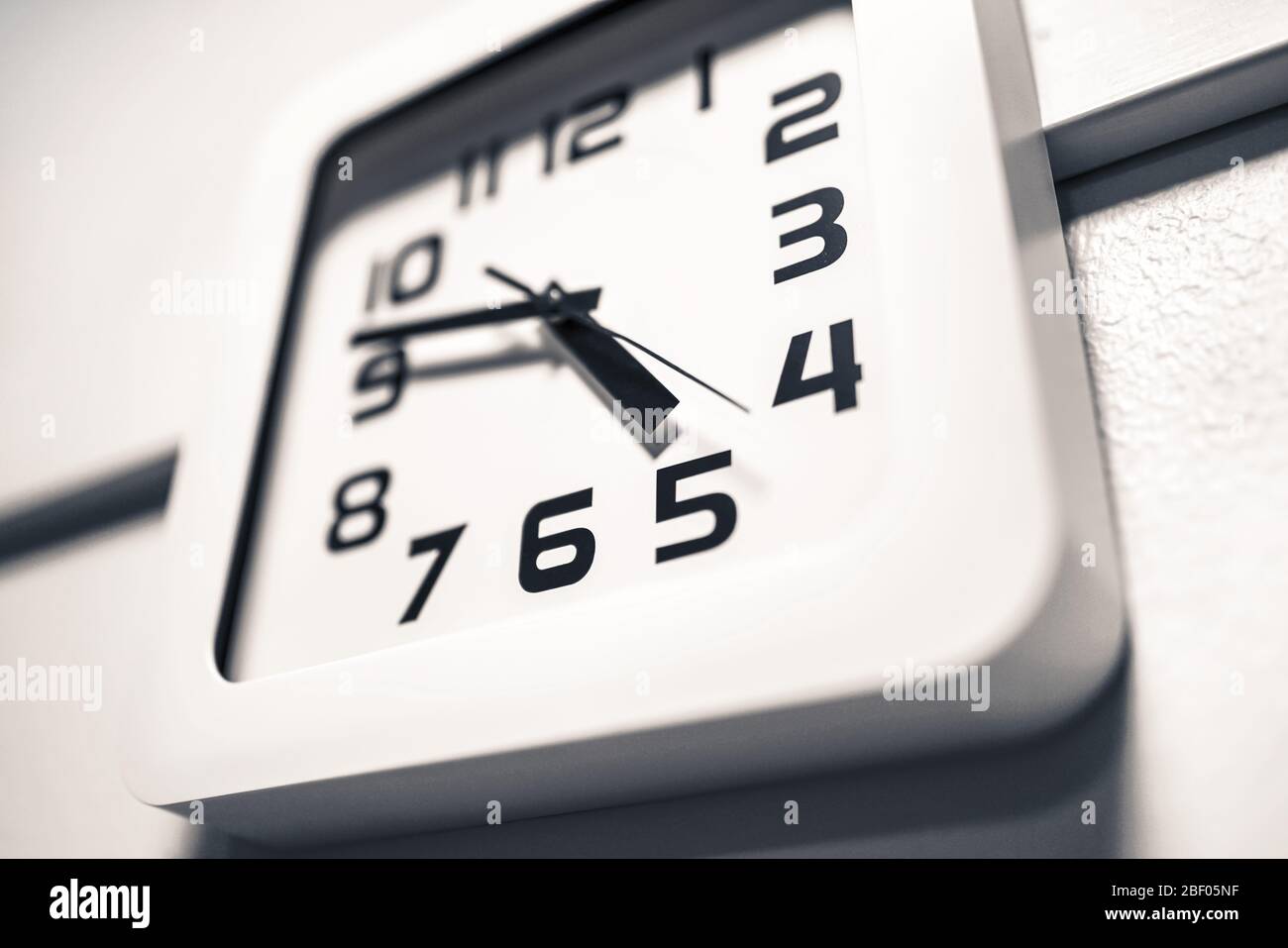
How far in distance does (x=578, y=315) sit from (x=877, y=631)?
0.31 meters

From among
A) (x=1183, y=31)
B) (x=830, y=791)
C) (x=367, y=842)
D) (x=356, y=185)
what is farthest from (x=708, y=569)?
(x=356, y=185)

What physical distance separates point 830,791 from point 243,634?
38cm

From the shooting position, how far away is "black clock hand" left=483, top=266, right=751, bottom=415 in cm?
54

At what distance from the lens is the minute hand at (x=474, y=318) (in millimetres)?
633

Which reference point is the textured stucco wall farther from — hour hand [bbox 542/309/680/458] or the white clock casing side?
hour hand [bbox 542/309/680/458]

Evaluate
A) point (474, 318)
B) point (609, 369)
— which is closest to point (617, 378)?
point (609, 369)

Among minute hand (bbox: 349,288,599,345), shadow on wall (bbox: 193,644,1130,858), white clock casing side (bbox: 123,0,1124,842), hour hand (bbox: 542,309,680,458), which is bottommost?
shadow on wall (bbox: 193,644,1130,858)

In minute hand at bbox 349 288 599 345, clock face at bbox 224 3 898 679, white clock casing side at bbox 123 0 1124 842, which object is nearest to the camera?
white clock casing side at bbox 123 0 1124 842

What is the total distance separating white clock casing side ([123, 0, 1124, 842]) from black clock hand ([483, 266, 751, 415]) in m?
0.09

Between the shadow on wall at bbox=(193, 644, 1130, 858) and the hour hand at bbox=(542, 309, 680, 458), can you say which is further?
the hour hand at bbox=(542, 309, 680, 458)

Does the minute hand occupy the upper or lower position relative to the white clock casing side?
upper

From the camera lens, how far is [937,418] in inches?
16.4

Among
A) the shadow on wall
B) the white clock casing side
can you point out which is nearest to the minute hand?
the white clock casing side

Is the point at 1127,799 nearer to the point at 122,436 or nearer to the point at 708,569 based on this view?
the point at 708,569
